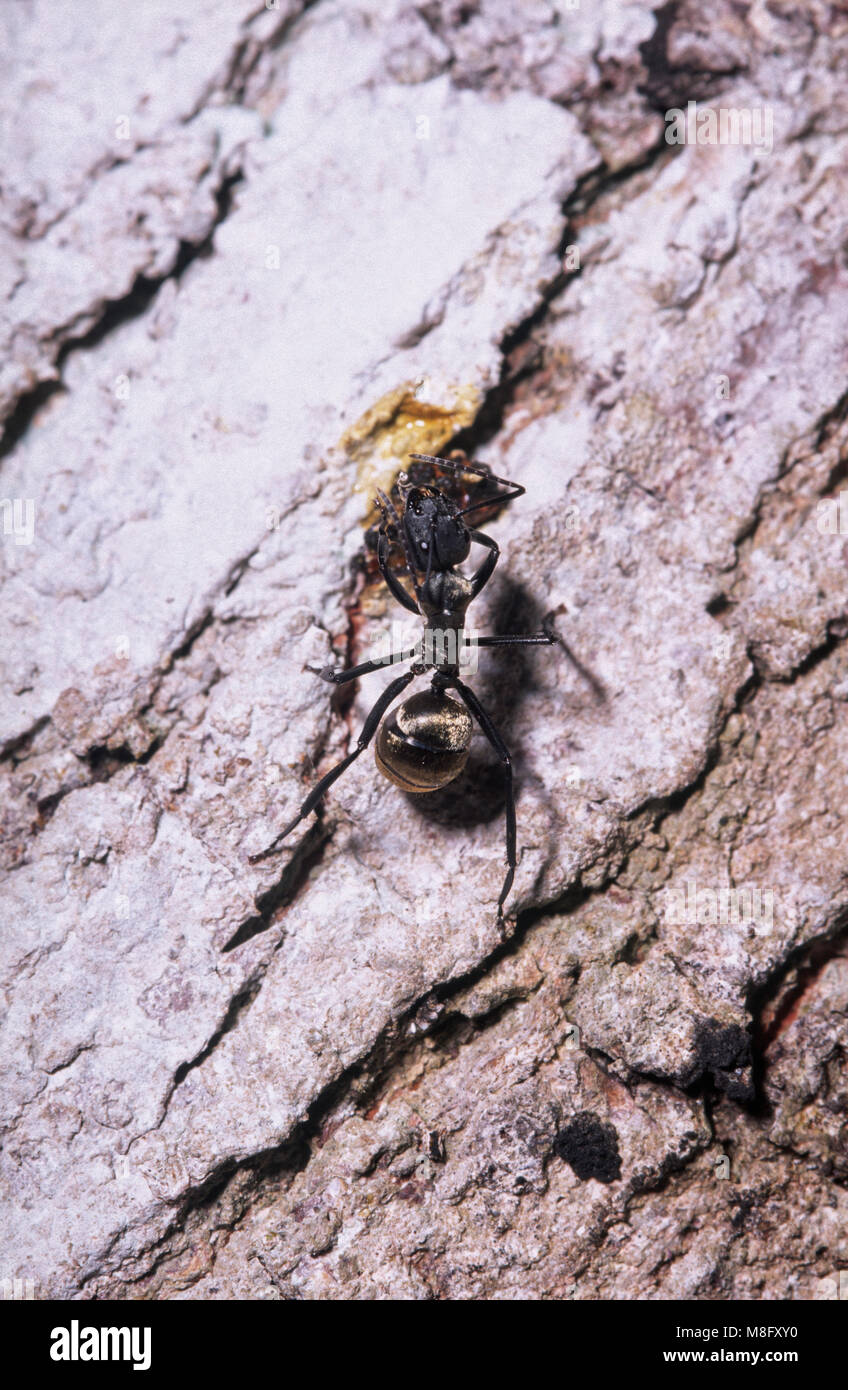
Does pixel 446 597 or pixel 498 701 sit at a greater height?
pixel 446 597

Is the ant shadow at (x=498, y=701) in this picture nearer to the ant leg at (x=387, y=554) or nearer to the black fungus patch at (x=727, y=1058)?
the ant leg at (x=387, y=554)

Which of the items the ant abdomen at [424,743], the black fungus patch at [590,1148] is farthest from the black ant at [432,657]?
the black fungus patch at [590,1148]

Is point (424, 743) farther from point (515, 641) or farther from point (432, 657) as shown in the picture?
point (515, 641)

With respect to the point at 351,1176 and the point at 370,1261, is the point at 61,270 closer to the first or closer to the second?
the point at 351,1176

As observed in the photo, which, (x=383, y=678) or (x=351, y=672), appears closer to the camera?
(x=351, y=672)

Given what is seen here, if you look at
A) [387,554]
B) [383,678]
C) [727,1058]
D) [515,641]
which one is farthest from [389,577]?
[727,1058]

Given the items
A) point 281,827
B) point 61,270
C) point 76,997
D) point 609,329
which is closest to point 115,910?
point 76,997

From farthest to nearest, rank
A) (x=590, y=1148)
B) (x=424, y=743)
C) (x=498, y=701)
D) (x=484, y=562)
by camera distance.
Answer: (x=498, y=701), (x=484, y=562), (x=424, y=743), (x=590, y=1148)

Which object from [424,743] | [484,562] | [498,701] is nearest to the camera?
[424,743]
